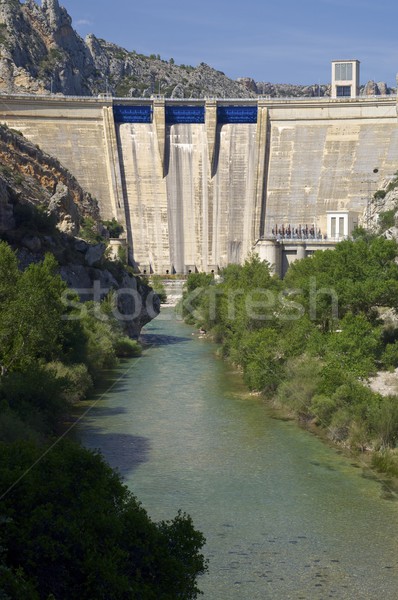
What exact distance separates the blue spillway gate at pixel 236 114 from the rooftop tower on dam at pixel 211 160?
0.10m

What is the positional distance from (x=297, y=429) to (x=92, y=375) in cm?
1161

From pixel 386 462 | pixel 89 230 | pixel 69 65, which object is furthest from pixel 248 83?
pixel 386 462

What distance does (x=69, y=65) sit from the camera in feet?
377

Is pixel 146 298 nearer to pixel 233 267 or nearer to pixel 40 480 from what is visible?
pixel 233 267

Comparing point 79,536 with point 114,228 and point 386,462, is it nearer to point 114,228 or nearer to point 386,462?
point 386,462

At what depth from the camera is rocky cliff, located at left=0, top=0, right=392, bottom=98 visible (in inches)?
4177

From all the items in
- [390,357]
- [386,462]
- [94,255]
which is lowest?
[386,462]

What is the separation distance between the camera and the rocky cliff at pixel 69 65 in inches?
4177

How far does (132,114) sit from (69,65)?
32269 millimetres

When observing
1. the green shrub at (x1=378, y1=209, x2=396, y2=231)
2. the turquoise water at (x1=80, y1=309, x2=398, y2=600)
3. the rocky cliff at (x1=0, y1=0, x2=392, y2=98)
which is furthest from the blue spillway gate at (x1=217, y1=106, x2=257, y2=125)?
the turquoise water at (x1=80, y1=309, x2=398, y2=600)

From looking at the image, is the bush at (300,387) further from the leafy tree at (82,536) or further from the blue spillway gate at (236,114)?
the blue spillway gate at (236,114)

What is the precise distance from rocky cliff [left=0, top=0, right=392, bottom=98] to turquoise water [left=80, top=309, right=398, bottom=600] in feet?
247

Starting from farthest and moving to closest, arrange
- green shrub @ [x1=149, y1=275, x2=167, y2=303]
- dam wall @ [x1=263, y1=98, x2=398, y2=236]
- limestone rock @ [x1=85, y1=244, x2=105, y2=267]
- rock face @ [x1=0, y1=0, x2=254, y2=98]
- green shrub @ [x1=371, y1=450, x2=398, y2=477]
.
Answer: rock face @ [x1=0, y1=0, x2=254, y2=98] < dam wall @ [x1=263, y1=98, x2=398, y2=236] < green shrub @ [x1=149, y1=275, x2=167, y2=303] < limestone rock @ [x1=85, y1=244, x2=105, y2=267] < green shrub @ [x1=371, y1=450, x2=398, y2=477]

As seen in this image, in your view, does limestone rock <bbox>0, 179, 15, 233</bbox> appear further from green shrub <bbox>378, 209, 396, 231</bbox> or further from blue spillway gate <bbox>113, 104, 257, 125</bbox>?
blue spillway gate <bbox>113, 104, 257, 125</bbox>
